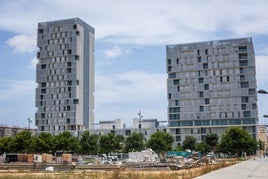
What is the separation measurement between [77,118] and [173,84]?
3474cm

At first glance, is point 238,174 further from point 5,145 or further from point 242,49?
point 242,49

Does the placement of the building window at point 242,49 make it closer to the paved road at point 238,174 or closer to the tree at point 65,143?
the tree at point 65,143

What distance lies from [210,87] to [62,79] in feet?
168

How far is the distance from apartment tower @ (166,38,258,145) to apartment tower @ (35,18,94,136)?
3146cm

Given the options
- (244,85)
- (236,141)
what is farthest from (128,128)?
(236,141)

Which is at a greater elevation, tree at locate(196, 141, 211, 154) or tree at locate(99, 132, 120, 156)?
tree at locate(99, 132, 120, 156)

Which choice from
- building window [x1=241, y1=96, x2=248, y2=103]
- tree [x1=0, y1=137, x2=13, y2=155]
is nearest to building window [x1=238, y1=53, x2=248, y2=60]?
building window [x1=241, y1=96, x2=248, y2=103]

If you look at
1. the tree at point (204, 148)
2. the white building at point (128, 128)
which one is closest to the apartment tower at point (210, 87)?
the tree at point (204, 148)

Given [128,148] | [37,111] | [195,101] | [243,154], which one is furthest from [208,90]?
[37,111]

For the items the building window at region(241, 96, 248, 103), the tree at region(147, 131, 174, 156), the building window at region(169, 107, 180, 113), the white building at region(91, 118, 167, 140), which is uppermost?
the building window at region(241, 96, 248, 103)

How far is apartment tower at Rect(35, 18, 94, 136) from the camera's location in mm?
139625

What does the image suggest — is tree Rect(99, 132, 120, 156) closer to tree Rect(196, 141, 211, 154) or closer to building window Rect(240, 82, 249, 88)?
tree Rect(196, 141, 211, 154)

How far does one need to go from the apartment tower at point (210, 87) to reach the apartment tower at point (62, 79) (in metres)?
31.5

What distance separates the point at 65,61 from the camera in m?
143
